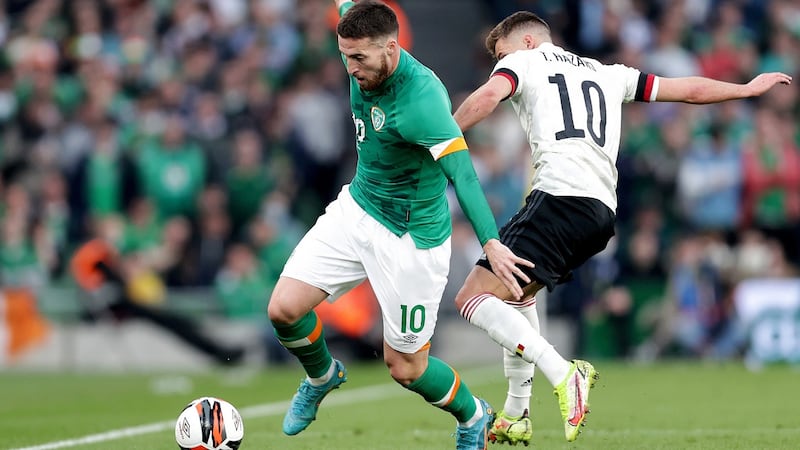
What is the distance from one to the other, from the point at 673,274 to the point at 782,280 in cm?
127

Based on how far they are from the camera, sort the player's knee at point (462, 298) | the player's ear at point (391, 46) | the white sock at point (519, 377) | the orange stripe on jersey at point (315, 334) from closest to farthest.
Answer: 1. the player's ear at point (391, 46)
2. the player's knee at point (462, 298)
3. the orange stripe on jersey at point (315, 334)
4. the white sock at point (519, 377)

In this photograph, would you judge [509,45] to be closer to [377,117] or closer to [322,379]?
[377,117]

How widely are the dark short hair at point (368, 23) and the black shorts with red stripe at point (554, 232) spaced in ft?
4.71

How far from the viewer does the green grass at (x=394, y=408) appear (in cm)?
884

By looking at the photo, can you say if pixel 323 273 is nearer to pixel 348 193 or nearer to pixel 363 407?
pixel 348 193

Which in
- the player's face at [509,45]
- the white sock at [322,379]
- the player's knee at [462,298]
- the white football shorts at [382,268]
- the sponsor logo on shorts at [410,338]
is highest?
the player's face at [509,45]

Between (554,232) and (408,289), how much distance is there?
100 cm

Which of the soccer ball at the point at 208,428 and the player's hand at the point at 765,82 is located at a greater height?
the player's hand at the point at 765,82

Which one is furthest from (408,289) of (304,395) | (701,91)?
(701,91)

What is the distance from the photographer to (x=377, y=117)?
24.7 ft

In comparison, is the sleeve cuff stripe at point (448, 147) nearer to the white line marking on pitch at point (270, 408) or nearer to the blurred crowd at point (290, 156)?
the white line marking on pitch at point (270, 408)

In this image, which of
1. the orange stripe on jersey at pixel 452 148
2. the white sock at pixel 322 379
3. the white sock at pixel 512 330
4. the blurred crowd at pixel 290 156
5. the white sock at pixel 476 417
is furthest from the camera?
the blurred crowd at pixel 290 156

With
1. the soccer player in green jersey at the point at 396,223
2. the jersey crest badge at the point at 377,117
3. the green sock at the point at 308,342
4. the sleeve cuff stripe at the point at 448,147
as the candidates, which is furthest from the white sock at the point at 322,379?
the sleeve cuff stripe at the point at 448,147

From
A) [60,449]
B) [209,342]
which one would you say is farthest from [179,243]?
[60,449]
